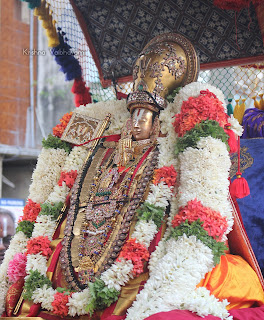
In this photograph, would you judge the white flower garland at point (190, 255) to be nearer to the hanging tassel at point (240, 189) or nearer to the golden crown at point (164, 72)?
the hanging tassel at point (240, 189)

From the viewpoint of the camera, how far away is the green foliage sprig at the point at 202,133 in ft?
12.0

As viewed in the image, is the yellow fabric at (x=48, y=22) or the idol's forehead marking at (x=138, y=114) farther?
the yellow fabric at (x=48, y=22)

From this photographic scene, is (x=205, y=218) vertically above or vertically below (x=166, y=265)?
above

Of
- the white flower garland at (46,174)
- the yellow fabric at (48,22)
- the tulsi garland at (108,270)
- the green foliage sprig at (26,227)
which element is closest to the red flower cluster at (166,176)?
the tulsi garland at (108,270)

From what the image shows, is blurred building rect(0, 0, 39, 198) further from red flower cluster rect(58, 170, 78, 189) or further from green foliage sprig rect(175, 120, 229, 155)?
green foliage sprig rect(175, 120, 229, 155)

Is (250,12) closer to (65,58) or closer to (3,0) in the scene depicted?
(65,58)

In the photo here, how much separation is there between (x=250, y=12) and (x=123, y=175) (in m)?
2.11

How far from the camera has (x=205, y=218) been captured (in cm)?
328

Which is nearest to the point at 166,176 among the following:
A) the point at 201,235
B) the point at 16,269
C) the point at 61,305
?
the point at 201,235

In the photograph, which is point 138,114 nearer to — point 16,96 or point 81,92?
point 81,92

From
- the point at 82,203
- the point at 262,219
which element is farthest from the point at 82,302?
the point at 262,219

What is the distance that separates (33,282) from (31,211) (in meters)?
0.83

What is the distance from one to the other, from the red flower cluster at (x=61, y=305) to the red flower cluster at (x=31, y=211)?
3.41ft

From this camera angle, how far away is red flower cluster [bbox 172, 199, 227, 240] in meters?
3.26
